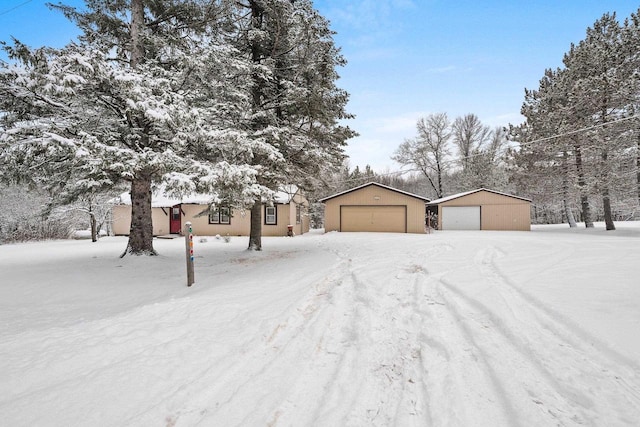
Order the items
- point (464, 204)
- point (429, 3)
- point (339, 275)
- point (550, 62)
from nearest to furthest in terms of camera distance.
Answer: point (339, 275) → point (429, 3) → point (550, 62) → point (464, 204)

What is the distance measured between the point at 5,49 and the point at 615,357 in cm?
959

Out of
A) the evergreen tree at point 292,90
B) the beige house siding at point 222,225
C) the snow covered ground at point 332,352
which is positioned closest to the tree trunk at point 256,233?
the evergreen tree at point 292,90

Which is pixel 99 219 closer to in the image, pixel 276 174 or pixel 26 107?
pixel 26 107

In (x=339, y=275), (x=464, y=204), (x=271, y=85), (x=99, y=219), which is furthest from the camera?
(x=464, y=204)

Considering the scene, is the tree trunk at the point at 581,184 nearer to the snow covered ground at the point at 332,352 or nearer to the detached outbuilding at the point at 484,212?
the detached outbuilding at the point at 484,212

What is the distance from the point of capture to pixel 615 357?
2324 mm

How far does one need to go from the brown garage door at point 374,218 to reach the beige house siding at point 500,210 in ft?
21.3

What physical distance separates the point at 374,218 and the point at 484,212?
928 centimetres

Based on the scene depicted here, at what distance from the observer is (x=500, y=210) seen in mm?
20844

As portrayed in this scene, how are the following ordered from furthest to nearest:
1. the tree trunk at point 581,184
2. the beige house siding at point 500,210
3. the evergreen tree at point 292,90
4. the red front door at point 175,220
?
1. the beige house siding at point 500,210
2. the red front door at point 175,220
3. the tree trunk at point 581,184
4. the evergreen tree at point 292,90

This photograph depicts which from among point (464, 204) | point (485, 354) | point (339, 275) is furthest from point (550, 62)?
point (485, 354)

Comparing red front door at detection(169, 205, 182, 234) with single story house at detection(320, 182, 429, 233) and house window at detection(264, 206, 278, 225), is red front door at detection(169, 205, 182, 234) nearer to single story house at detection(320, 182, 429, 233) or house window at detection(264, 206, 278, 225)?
house window at detection(264, 206, 278, 225)

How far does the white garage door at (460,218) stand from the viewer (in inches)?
847

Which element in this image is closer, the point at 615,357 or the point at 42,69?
the point at 615,357
